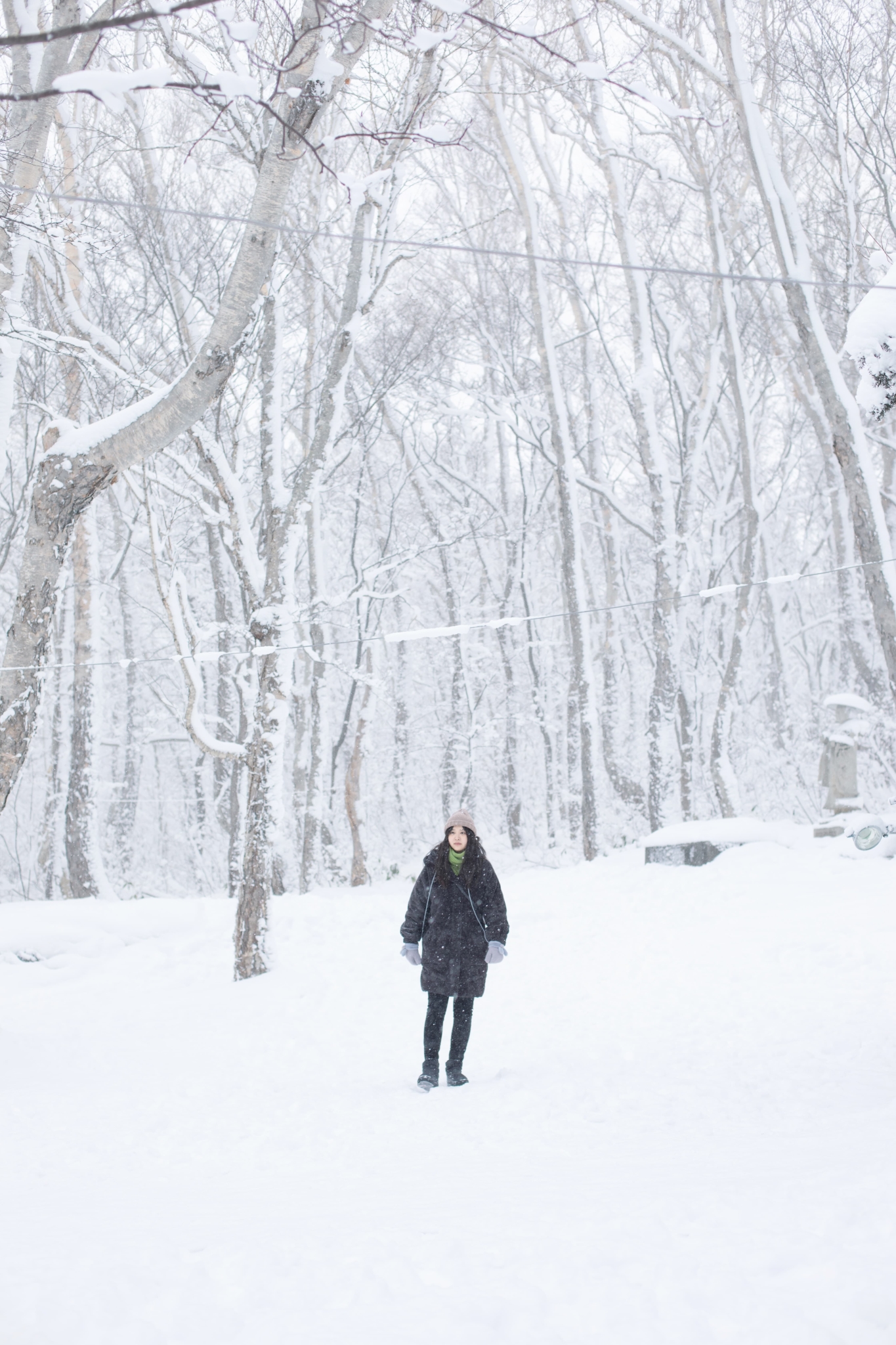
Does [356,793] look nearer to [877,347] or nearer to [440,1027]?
[440,1027]

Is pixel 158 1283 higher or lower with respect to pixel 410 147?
lower

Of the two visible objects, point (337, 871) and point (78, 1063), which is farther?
point (337, 871)

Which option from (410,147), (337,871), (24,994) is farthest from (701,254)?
(24,994)

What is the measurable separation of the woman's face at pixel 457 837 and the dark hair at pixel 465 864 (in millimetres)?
27

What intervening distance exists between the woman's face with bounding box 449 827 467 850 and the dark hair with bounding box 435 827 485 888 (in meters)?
0.03

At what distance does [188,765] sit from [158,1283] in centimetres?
2426

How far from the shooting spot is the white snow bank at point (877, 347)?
4840 millimetres

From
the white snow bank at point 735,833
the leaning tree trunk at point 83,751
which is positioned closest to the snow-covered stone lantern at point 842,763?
the white snow bank at point 735,833

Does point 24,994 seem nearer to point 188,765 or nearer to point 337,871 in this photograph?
point 337,871

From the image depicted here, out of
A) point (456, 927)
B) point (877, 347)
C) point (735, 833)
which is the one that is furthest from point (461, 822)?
point (735, 833)

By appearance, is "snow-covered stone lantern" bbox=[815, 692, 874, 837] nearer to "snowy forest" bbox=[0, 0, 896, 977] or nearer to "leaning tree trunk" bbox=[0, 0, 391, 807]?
"snowy forest" bbox=[0, 0, 896, 977]

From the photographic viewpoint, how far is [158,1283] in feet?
8.17

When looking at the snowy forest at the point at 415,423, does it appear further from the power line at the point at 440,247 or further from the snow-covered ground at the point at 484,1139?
the snow-covered ground at the point at 484,1139

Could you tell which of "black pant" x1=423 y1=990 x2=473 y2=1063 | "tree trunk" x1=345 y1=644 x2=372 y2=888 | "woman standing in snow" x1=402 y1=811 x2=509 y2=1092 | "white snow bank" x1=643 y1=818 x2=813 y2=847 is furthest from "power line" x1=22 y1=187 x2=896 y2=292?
"tree trunk" x1=345 y1=644 x2=372 y2=888
